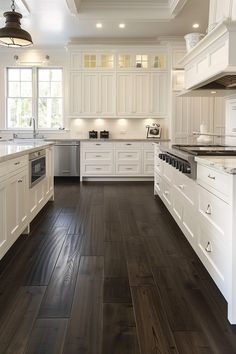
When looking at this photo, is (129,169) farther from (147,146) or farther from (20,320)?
(20,320)

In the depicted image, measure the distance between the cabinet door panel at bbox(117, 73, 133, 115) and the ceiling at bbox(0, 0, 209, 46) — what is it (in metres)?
0.97

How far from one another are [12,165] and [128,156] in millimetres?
4950

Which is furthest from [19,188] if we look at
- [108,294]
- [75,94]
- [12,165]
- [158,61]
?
[158,61]

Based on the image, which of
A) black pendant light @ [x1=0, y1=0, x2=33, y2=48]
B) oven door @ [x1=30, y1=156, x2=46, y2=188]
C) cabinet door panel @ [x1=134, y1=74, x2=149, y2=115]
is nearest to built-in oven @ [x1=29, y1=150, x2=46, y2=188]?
oven door @ [x1=30, y1=156, x2=46, y2=188]

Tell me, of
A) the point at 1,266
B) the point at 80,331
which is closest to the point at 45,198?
the point at 1,266

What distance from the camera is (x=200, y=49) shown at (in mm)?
3490

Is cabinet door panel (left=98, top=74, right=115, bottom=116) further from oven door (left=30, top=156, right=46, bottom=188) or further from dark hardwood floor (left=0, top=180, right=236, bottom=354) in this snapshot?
dark hardwood floor (left=0, top=180, right=236, bottom=354)

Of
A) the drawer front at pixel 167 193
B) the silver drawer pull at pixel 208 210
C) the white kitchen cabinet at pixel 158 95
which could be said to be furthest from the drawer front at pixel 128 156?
the silver drawer pull at pixel 208 210

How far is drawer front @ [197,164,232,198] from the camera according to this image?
2.05 meters

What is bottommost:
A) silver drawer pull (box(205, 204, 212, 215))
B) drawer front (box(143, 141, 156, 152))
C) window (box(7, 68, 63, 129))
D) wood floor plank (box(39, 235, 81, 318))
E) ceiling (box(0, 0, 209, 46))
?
wood floor plank (box(39, 235, 81, 318))

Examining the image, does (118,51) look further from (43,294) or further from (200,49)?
(43,294)

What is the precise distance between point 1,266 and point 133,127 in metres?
6.14

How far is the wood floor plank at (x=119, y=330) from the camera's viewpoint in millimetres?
1761

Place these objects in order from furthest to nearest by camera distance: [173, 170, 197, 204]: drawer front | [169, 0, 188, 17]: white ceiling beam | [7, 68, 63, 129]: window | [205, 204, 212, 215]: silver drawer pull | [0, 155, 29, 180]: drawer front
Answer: [7, 68, 63, 129]: window
[169, 0, 188, 17]: white ceiling beam
[173, 170, 197, 204]: drawer front
[0, 155, 29, 180]: drawer front
[205, 204, 212, 215]: silver drawer pull
